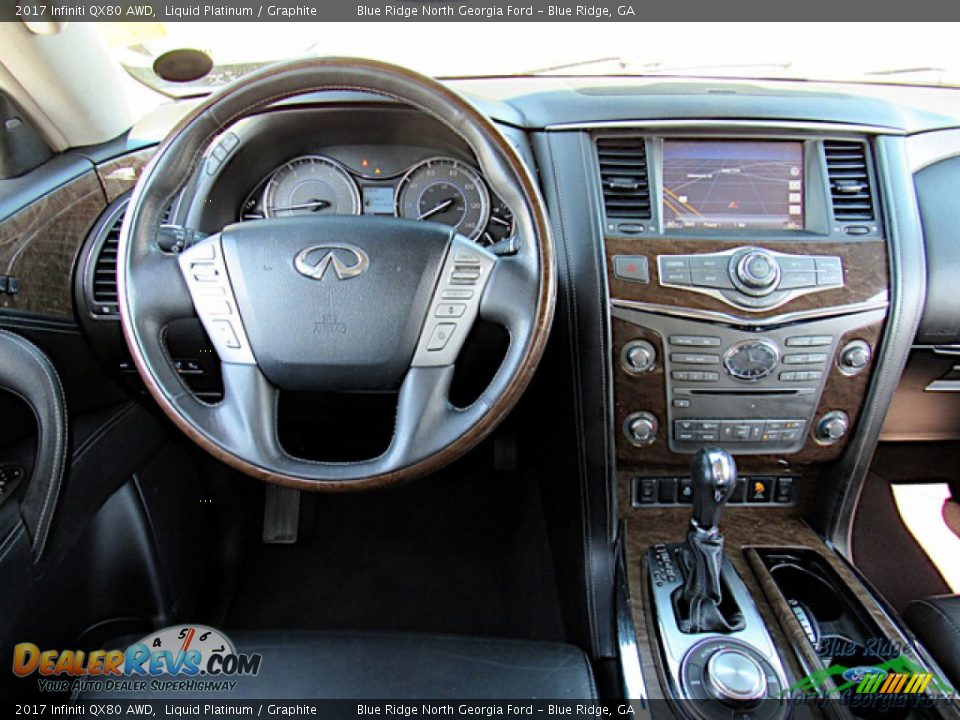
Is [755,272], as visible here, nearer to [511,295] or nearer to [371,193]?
[511,295]

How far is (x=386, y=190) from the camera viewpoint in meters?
1.59

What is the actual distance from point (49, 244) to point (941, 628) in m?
1.89

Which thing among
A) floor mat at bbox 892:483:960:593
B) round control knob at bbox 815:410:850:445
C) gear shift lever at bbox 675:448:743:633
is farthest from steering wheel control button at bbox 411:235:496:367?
floor mat at bbox 892:483:960:593

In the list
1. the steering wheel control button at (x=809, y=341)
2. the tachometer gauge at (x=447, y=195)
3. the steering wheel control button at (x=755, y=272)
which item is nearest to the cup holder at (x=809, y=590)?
the steering wheel control button at (x=809, y=341)

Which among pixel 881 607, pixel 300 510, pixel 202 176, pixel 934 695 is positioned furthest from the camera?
pixel 300 510

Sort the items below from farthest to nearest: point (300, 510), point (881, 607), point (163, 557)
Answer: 1. point (300, 510)
2. point (163, 557)
3. point (881, 607)

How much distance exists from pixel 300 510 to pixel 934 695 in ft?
5.73

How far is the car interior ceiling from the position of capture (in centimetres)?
115

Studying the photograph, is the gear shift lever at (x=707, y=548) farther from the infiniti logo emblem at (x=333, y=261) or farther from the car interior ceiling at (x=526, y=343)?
the infiniti logo emblem at (x=333, y=261)

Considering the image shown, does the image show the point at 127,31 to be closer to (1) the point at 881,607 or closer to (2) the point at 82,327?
(2) the point at 82,327

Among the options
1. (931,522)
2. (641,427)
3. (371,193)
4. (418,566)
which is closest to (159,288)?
(371,193)

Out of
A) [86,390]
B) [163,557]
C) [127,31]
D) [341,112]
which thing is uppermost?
[127,31]

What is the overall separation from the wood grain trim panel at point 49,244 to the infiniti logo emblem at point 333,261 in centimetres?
65

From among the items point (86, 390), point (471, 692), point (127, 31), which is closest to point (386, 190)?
point (127, 31)
